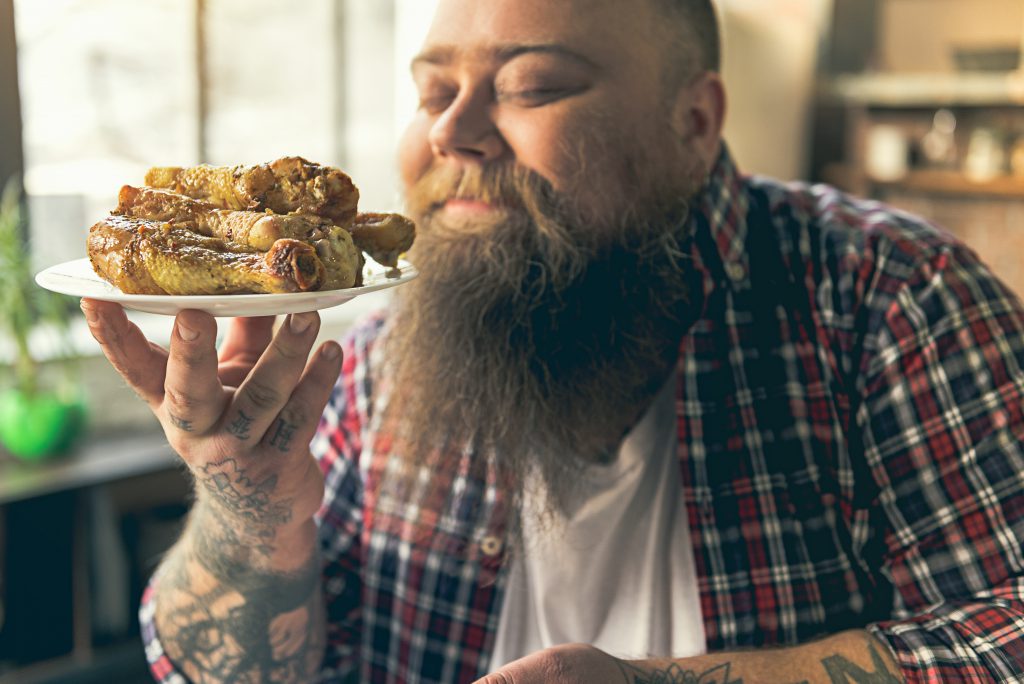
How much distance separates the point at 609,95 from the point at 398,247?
549mm

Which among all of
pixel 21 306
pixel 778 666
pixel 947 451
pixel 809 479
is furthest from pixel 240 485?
pixel 21 306

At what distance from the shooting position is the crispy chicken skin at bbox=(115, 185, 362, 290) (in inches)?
36.1

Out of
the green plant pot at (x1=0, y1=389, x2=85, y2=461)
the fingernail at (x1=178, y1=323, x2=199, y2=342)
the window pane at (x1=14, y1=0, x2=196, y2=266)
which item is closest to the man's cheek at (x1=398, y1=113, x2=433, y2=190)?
the fingernail at (x1=178, y1=323, x2=199, y2=342)

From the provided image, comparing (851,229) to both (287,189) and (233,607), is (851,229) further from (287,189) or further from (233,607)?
(233,607)

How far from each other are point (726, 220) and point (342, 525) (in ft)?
2.83

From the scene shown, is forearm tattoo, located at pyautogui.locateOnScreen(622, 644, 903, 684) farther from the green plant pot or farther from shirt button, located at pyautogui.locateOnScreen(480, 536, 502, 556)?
the green plant pot

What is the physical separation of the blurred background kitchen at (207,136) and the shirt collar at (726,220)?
0.62m

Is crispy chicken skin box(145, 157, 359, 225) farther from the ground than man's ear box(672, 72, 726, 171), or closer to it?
closer to it

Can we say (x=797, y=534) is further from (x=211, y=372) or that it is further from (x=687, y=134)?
(x=211, y=372)

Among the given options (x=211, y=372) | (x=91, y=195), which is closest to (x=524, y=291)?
(x=211, y=372)

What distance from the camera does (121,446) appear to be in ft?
11.2

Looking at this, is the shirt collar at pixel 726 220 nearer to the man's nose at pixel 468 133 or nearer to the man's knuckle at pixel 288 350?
the man's nose at pixel 468 133

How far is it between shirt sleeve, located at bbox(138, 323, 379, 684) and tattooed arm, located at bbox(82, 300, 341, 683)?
53 mm

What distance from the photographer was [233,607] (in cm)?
142
